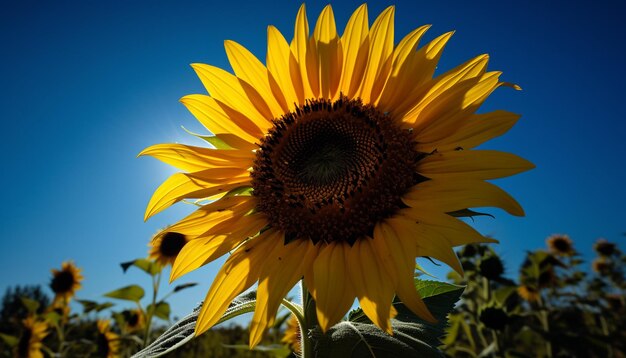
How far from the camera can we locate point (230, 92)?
2.04 metres

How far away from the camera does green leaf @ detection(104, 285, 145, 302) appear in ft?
14.5

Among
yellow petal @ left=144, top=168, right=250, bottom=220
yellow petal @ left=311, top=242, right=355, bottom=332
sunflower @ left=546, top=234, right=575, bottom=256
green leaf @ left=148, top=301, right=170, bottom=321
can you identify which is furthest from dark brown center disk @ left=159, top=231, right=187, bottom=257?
sunflower @ left=546, top=234, right=575, bottom=256

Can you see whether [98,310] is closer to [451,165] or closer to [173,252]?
[173,252]

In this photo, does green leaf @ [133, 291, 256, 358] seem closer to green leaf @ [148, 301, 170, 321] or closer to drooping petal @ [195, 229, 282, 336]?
drooping petal @ [195, 229, 282, 336]

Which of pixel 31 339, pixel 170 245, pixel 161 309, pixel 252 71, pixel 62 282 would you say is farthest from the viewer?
pixel 62 282

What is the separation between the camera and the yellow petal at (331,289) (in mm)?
1332

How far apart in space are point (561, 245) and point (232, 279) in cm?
1091

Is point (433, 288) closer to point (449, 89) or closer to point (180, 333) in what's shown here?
point (449, 89)

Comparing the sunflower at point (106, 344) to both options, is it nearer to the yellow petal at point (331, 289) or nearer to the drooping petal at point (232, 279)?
the drooping petal at point (232, 279)

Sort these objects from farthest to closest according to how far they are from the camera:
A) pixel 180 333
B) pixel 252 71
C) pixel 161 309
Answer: pixel 161 309 → pixel 252 71 → pixel 180 333

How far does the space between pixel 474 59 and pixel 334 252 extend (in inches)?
39.6

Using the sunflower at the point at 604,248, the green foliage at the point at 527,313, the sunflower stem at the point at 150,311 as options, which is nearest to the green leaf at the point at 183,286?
the sunflower stem at the point at 150,311

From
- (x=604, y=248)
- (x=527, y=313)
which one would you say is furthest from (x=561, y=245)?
(x=527, y=313)

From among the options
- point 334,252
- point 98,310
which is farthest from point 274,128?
point 98,310
